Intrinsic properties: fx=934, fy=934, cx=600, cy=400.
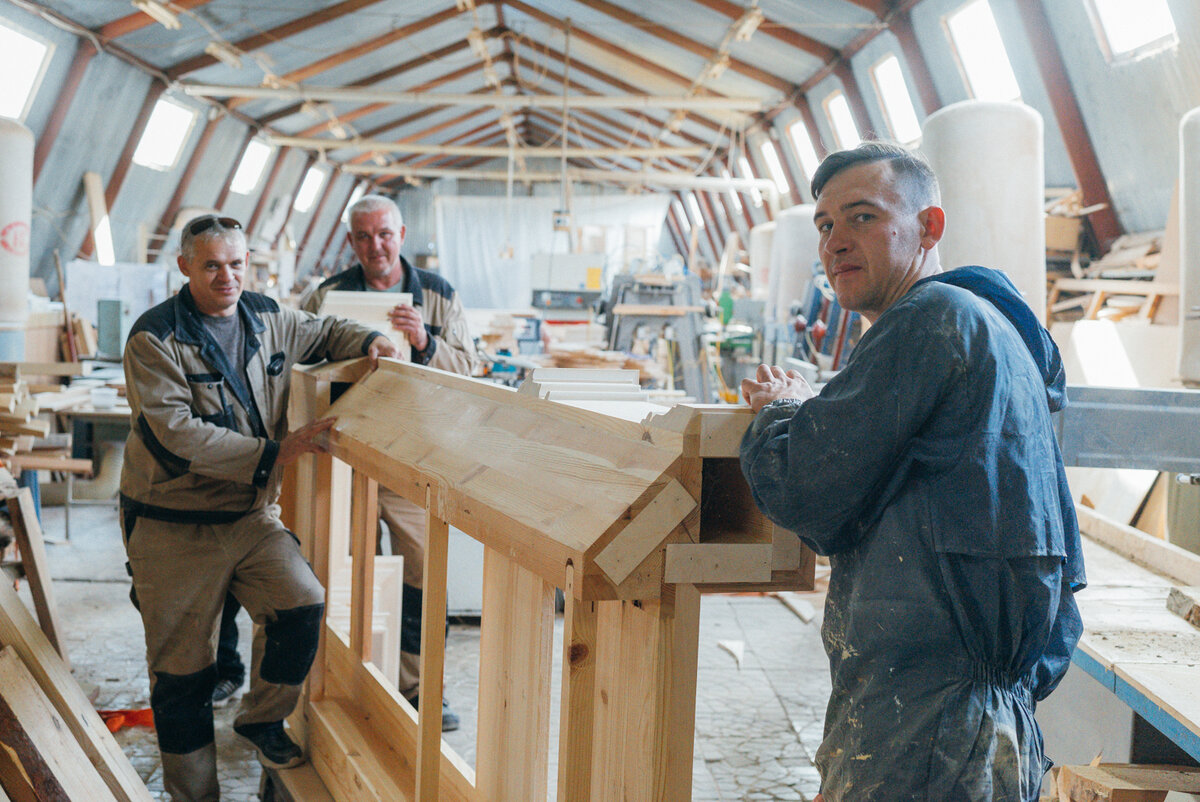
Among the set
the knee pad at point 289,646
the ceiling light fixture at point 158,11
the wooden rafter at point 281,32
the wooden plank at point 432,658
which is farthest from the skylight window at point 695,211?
the wooden plank at point 432,658

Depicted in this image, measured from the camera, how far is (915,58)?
988cm

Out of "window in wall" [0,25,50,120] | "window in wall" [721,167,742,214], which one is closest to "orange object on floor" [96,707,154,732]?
"window in wall" [0,25,50,120]

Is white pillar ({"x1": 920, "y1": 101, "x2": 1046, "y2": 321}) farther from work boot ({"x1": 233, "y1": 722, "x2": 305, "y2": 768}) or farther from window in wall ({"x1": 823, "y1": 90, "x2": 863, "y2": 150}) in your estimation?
window in wall ({"x1": 823, "y1": 90, "x2": 863, "y2": 150})

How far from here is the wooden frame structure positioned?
1547 millimetres

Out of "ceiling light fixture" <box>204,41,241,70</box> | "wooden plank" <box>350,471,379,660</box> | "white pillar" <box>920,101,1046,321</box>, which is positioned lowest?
"wooden plank" <box>350,471,379,660</box>

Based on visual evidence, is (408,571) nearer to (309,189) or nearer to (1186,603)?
(1186,603)

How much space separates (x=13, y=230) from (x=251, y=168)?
421 inches

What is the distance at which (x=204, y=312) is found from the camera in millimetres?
3021

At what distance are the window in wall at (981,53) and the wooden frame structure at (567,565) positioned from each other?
8074 millimetres

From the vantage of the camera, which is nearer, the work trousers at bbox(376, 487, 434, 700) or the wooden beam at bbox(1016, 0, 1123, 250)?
the work trousers at bbox(376, 487, 434, 700)

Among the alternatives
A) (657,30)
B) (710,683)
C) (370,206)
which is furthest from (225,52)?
(710,683)

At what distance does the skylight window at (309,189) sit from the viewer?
802 inches

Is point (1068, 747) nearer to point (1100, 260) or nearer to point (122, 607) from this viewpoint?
point (122, 607)

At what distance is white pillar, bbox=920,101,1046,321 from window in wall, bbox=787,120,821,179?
9.47 m
